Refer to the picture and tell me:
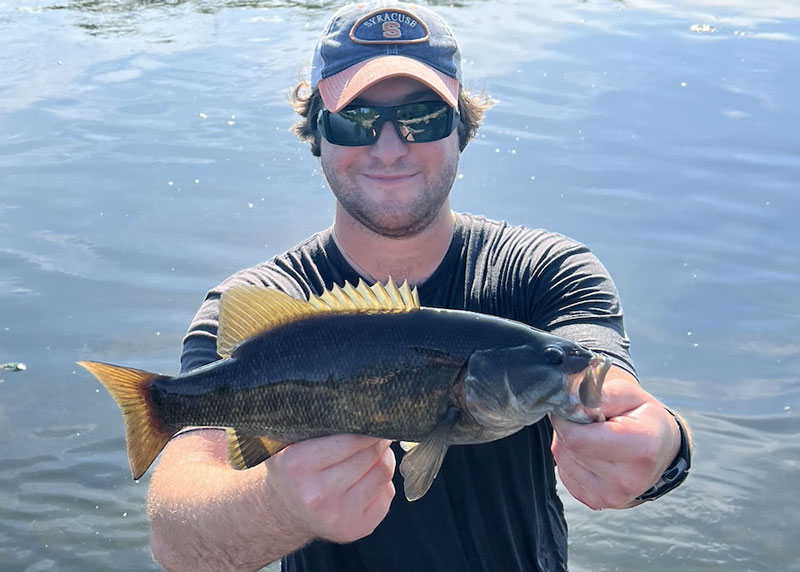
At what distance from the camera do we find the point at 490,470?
345cm

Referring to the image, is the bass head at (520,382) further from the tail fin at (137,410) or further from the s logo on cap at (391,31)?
the s logo on cap at (391,31)

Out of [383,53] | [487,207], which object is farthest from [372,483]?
[487,207]

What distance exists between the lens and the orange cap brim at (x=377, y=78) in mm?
3830

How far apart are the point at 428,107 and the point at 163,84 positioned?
30.3ft

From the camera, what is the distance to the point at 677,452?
2.93 meters

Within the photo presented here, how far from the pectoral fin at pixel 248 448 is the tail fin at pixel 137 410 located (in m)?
0.23

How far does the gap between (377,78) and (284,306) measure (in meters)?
1.34

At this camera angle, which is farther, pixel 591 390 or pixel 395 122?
pixel 395 122

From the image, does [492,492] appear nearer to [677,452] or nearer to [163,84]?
[677,452]

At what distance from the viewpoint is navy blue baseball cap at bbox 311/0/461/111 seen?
3.87 metres

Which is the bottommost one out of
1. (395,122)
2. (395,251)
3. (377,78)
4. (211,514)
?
(211,514)

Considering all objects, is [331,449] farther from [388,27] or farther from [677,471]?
[388,27]

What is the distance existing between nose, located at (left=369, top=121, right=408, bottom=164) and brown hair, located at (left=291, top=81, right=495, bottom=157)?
19.0 inches

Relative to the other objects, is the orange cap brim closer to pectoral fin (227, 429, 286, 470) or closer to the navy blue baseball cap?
the navy blue baseball cap
